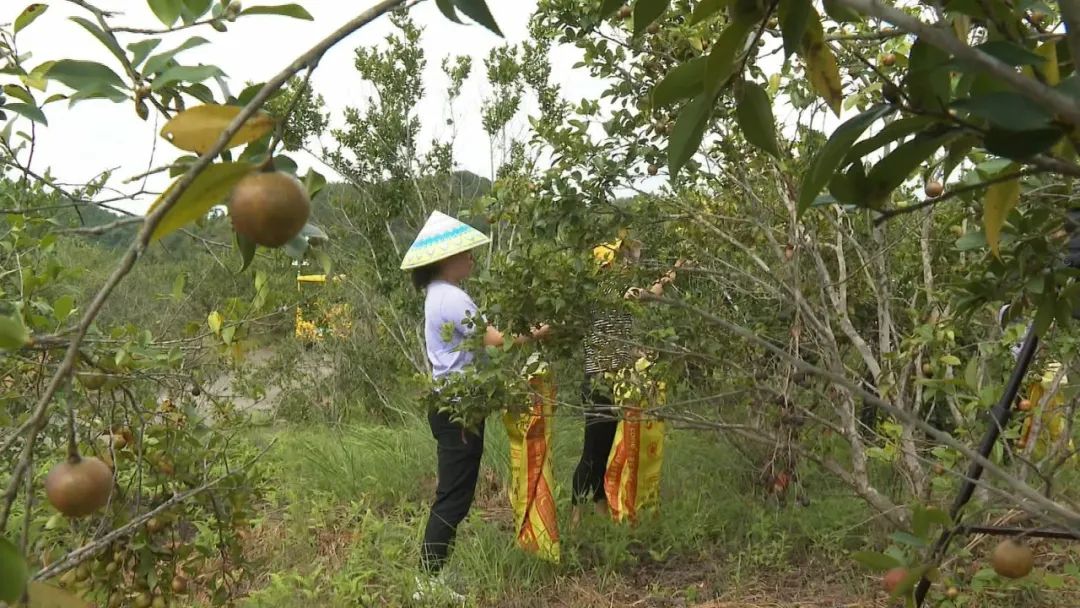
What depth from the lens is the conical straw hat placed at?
3068 millimetres

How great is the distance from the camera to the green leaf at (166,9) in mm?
812

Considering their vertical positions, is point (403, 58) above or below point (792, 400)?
above

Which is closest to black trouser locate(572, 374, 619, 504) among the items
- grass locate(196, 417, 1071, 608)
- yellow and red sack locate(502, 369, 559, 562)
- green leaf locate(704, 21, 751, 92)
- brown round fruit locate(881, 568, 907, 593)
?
grass locate(196, 417, 1071, 608)

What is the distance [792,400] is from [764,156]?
785mm

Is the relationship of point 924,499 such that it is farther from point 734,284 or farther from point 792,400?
point 734,284

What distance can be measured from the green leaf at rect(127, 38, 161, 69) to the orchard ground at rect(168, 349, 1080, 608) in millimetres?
2038

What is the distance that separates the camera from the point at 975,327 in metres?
2.81

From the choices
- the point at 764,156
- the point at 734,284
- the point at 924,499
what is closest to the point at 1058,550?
the point at 924,499

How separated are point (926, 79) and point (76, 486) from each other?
0.72 m

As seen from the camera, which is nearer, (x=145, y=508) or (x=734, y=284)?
(x=145, y=508)

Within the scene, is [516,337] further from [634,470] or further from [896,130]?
[896,130]

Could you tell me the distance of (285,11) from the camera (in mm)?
666

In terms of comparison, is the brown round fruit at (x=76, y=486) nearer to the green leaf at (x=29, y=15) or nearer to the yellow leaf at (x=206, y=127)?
the yellow leaf at (x=206, y=127)

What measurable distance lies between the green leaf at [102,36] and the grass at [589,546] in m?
2.28
